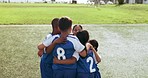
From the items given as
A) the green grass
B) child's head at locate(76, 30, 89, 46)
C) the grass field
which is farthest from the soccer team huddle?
the green grass

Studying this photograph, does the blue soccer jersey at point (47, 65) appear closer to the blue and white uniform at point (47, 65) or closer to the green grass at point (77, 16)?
the blue and white uniform at point (47, 65)

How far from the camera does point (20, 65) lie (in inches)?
356

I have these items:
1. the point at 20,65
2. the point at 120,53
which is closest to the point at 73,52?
the point at 20,65

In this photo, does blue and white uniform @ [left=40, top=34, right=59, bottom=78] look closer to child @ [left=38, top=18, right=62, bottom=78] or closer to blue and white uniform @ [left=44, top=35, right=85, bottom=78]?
child @ [left=38, top=18, right=62, bottom=78]

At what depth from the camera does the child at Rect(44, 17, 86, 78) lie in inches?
186

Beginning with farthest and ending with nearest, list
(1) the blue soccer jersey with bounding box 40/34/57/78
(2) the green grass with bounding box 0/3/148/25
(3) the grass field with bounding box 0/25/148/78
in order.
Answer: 1. (2) the green grass with bounding box 0/3/148/25
2. (3) the grass field with bounding box 0/25/148/78
3. (1) the blue soccer jersey with bounding box 40/34/57/78

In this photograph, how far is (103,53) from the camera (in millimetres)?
10859

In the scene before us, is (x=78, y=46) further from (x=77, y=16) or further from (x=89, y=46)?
(x=77, y=16)

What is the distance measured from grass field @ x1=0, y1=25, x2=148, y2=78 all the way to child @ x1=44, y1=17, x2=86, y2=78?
3.27 metres

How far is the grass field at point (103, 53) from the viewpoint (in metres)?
8.43

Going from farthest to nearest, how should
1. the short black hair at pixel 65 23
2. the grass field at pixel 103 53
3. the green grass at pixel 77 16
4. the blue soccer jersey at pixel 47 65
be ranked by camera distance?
the green grass at pixel 77 16 < the grass field at pixel 103 53 < the blue soccer jersey at pixel 47 65 < the short black hair at pixel 65 23

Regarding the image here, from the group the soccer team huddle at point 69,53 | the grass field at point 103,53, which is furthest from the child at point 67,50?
the grass field at point 103,53

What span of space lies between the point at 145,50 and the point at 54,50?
6949mm

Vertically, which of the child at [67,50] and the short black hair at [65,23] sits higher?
the short black hair at [65,23]
